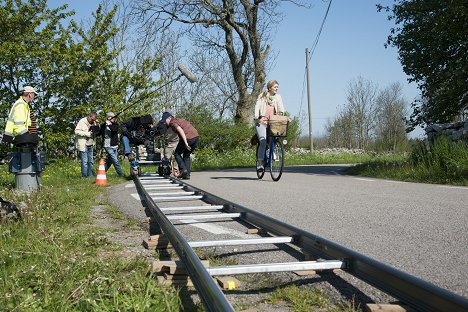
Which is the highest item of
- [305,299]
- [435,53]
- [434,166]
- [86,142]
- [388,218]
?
[435,53]

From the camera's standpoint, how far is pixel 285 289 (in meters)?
3.07

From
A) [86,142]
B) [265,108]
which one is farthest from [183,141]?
[86,142]

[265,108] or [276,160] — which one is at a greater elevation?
[265,108]

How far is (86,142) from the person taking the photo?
14.2 meters

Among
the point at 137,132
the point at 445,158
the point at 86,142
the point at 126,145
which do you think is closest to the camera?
the point at 445,158

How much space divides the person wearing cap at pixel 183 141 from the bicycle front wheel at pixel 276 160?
6.28ft

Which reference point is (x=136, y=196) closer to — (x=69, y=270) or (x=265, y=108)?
(x=265, y=108)

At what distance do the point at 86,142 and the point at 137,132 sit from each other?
212 centimetres

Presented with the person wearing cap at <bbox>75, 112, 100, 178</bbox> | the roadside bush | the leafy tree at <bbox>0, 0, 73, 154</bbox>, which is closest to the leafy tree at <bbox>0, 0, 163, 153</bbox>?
the leafy tree at <bbox>0, 0, 73, 154</bbox>

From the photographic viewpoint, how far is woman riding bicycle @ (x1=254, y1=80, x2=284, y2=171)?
35.3 feet

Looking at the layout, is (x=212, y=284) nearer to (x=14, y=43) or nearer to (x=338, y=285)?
(x=338, y=285)

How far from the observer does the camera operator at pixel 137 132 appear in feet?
41.1

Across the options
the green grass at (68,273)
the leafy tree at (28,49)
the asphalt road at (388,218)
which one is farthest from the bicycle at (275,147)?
the leafy tree at (28,49)

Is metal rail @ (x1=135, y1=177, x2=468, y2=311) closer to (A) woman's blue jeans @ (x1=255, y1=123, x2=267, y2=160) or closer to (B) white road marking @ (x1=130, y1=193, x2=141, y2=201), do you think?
(B) white road marking @ (x1=130, y1=193, x2=141, y2=201)
